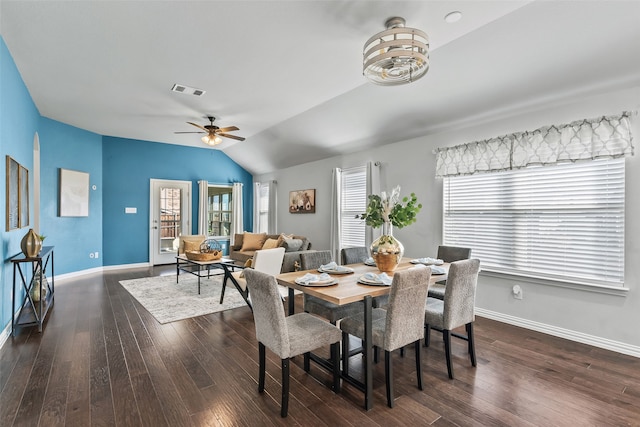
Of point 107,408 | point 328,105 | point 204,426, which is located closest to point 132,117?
point 328,105

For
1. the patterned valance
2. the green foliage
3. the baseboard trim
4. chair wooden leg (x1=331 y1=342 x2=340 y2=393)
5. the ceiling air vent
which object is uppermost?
the ceiling air vent

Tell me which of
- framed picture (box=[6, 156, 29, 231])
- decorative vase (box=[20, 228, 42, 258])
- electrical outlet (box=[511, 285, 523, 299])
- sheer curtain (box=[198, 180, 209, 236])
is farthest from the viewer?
sheer curtain (box=[198, 180, 209, 236])

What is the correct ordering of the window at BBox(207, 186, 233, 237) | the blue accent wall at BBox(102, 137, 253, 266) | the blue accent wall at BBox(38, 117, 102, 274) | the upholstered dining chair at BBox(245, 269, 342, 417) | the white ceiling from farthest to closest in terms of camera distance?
the window at BBox(207, 186, 233, 237) → the blue accent wall at BBox(102, 137, 253, 266) → the blue accent wall at BBox(38, 117, 102, 274) → the white ceiling → the upholstered dining chair at BBox(245, 269, 342, 417)

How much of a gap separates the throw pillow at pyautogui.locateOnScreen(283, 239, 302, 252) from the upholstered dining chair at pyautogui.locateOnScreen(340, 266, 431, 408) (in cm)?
349

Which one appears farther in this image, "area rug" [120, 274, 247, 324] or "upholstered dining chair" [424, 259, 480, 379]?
"area rug" [120, 274, 247, 324]

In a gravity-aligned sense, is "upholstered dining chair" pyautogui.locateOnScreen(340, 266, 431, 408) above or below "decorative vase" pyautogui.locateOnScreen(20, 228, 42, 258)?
below

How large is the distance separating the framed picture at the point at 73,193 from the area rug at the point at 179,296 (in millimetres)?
1814

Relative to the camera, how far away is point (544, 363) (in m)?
2.72

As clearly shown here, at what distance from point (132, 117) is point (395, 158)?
4.68m

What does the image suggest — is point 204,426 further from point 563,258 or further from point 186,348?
point 563,258

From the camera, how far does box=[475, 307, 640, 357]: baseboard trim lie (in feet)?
9.51

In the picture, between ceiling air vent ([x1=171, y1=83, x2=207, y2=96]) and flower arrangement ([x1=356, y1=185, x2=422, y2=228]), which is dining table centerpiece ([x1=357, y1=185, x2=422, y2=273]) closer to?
flower arrangement ([x1=356, y1=185, x2=422, y2=228])

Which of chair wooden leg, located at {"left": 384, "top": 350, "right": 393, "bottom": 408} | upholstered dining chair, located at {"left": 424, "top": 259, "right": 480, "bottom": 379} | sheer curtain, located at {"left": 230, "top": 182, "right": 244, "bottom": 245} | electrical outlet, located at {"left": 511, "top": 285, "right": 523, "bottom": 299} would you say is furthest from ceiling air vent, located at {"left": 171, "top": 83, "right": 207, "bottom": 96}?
electrical outlet, located at {"left": 511, "top": 285, "right": 523, "bottom": 299}

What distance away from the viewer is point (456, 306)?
248 cm
